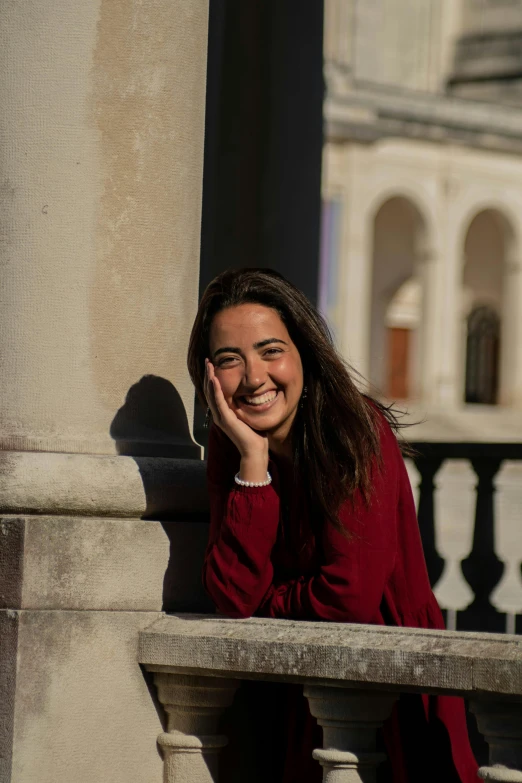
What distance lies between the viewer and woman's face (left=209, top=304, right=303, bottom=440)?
3164mm

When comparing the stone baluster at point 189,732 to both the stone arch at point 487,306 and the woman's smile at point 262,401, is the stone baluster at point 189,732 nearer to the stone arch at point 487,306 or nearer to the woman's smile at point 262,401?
the woman's smile at point 262,401

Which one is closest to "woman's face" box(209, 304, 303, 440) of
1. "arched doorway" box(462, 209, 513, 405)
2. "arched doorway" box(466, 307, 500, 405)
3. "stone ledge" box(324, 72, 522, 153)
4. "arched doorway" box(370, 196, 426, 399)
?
"stone ledge" box(324, 72, 522, 153)

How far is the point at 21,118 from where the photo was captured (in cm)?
315

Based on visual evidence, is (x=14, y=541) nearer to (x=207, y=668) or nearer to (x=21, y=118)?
(x=207, y=668)

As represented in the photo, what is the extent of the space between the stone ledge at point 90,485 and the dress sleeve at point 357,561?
1.23ft

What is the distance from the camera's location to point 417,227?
1506 inches

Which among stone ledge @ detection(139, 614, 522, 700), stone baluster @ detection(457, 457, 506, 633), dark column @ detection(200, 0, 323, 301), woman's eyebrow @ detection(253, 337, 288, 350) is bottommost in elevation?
stone baluster @ detection(457, 457, 506, 633)

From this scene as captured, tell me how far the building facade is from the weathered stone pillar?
102ft

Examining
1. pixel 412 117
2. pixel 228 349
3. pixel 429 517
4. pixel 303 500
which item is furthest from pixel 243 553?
pixel 412 117

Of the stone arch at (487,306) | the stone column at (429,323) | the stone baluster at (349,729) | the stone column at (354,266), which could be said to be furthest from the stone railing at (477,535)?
the stone arch at (487,306)

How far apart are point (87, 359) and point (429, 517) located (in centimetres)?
434

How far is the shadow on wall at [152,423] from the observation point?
3232mm

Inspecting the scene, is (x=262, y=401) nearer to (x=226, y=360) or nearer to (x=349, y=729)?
(x=226, y=360)

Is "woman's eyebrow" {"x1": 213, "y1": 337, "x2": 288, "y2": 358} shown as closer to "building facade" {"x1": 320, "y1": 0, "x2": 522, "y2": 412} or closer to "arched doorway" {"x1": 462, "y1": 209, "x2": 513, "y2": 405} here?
"building facade" {"x1": 320, "y1": 0, "x2": 522, "y2": 412}
